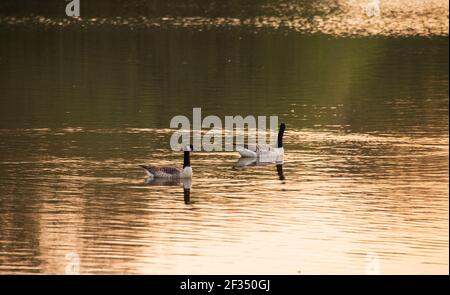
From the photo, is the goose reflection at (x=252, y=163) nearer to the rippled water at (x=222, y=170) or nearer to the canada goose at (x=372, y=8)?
the rippled water at (x=222, y=170)

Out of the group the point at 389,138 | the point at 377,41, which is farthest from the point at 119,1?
the point at 389,138

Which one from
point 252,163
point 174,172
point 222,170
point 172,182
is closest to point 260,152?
point 252,163

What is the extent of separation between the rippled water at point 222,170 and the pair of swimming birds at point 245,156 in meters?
0.27

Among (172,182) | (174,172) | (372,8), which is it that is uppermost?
(372,8)

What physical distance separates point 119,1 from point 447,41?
75.3 feet

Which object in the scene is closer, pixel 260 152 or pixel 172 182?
pixel 172 182

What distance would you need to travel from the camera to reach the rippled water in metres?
19.1

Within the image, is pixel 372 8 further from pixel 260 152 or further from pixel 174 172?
pixel 174 172

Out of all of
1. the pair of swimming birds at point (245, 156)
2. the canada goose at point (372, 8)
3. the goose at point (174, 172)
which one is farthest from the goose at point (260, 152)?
the canada goose at point (372, 8)

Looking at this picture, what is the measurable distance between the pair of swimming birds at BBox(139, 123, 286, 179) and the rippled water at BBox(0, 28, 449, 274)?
0.88 ft

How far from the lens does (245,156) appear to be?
2700 cm

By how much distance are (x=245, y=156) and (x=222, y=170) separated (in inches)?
54.8

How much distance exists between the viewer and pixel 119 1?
73.9 m
